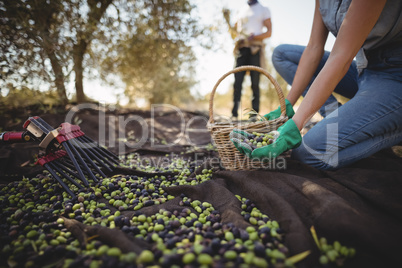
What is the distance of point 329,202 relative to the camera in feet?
3.94

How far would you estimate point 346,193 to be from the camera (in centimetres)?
139

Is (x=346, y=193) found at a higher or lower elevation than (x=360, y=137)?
lower

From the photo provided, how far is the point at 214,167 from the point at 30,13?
3.30 meters

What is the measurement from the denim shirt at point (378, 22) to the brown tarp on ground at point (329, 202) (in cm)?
101

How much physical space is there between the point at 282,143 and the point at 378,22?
4.08ft

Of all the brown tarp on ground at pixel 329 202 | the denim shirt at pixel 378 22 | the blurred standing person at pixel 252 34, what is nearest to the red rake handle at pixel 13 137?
the brown tarp on ground at pixel 329 202

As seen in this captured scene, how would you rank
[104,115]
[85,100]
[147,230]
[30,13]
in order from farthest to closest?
[85,100] → [104,115] → [30,13] → [147,230]

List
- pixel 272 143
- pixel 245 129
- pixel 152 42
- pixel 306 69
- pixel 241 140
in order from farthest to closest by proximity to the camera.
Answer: pixel 152 42
pixel 306 69
pixel 245 129
pixel 241 140
pixel 272 143

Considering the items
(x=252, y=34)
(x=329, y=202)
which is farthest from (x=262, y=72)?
(x=252, y=34)

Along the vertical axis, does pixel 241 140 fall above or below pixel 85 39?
below

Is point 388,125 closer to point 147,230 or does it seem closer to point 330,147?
point 330,147

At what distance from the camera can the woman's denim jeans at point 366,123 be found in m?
1.72

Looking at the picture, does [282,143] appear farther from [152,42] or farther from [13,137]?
[152,42]

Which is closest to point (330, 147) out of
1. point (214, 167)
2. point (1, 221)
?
point (214, 167)
